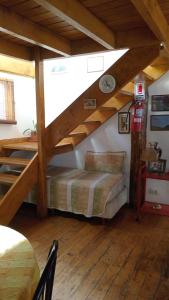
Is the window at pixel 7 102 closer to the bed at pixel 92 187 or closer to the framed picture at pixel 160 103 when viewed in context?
the bed at pixel 92 187

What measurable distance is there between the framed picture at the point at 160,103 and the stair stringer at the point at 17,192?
6.06 ft

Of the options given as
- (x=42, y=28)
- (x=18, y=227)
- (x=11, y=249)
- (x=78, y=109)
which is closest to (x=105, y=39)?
(x=42, y=28)

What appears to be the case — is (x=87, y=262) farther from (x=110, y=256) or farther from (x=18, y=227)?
(x=18, y=227)

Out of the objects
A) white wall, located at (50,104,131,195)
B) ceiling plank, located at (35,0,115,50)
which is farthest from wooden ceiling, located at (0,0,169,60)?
white wall, located at (50,104,131,195)

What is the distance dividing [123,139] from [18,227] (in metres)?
1.98

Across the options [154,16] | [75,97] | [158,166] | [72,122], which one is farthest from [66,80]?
[154,16]

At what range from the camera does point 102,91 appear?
2.72 meters

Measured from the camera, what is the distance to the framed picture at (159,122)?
3424mm

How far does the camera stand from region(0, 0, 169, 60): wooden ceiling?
157 cm

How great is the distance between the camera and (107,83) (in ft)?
8.70

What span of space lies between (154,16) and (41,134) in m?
1.95

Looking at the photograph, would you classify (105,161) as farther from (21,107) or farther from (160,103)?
(21,107)

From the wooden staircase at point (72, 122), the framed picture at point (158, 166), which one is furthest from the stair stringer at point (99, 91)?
Result: the framed picture at point (158, 166)

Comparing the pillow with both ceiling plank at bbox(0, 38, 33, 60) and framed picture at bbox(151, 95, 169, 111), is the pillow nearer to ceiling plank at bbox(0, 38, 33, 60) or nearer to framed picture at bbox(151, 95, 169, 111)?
framed picture at bbox(151, 95, 169, 111)
